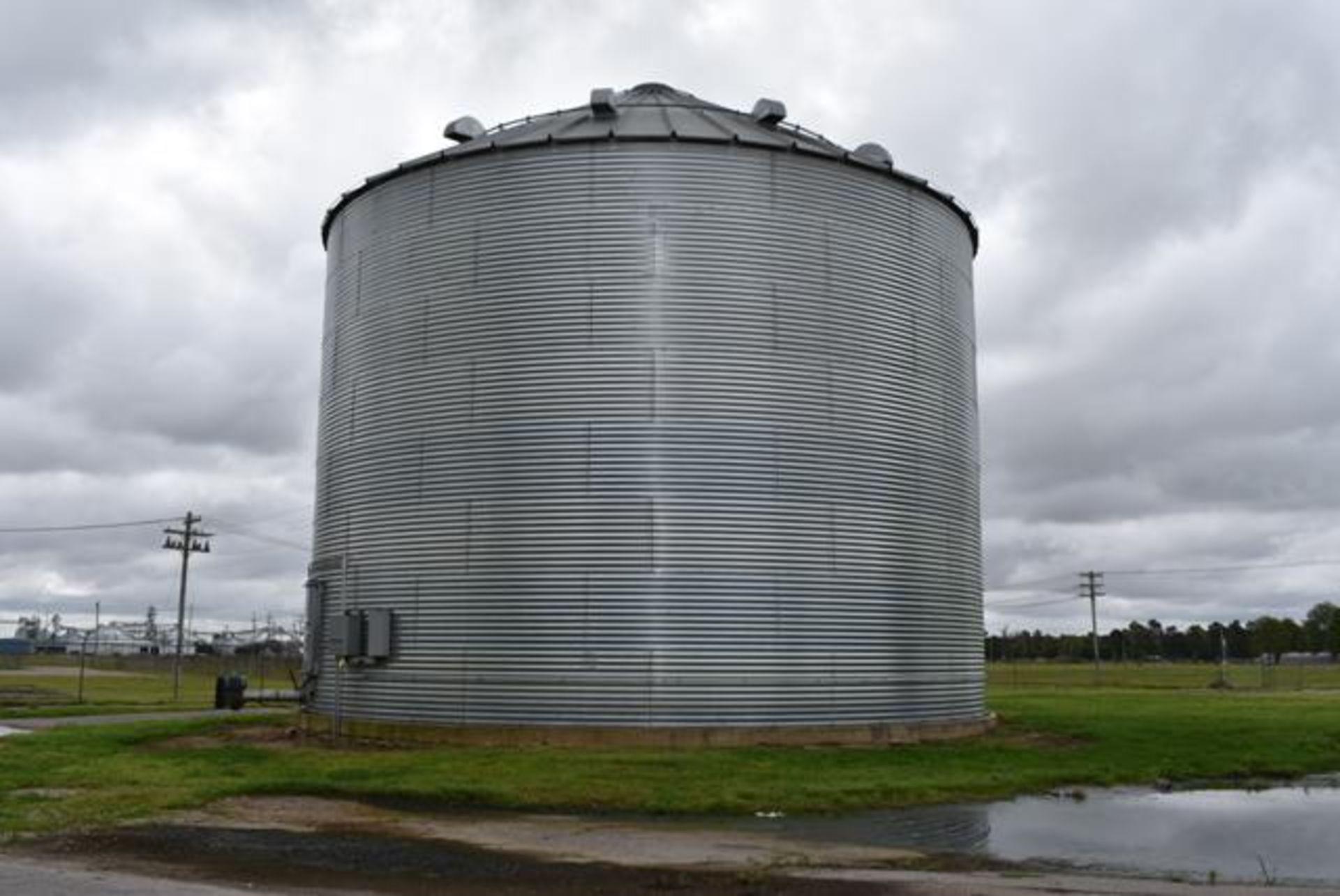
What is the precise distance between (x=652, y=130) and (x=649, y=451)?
7.34m

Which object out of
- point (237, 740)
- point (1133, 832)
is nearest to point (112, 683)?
point (237, 740)

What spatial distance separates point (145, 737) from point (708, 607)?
12.8m

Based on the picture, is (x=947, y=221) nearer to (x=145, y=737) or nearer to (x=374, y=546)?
(x=374, y=546)

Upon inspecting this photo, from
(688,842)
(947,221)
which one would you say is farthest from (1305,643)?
(688,842)

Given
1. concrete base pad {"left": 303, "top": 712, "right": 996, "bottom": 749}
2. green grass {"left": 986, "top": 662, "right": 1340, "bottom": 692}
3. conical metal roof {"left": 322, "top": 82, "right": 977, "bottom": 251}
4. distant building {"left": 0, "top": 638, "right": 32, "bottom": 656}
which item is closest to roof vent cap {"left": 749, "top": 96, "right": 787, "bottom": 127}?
conical metal roof {"left": 322, "top": 82, "right": 977, "bottom": 251}

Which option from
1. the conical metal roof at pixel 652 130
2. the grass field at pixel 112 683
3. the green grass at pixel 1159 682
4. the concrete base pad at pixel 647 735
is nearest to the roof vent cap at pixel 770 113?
the conical metal roof at pixel 652 130

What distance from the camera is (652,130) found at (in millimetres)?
27469

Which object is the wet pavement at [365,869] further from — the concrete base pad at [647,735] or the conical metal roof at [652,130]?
the conical metal roof at [652,130]

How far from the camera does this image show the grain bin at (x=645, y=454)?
2473cm

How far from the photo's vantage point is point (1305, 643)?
195m

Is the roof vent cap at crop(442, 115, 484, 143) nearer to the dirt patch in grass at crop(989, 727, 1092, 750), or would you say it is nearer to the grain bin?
the grain bin

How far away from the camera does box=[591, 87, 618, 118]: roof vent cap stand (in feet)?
93.1

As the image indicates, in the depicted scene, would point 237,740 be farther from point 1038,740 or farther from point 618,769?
point 1038,740

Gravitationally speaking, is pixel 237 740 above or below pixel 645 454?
below
